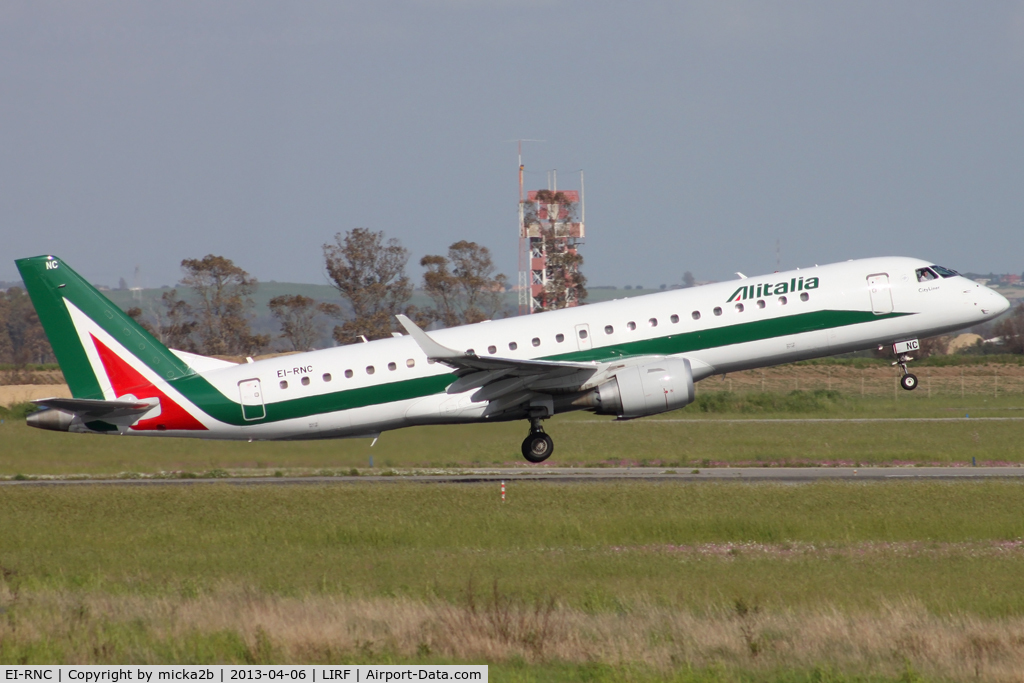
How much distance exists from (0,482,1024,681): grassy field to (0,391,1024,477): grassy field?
1133mm

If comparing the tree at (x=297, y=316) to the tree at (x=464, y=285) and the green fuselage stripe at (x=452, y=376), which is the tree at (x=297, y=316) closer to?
the tree at (x=464, y=285)

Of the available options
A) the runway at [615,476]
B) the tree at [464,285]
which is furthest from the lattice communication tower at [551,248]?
the runway at [615,476]

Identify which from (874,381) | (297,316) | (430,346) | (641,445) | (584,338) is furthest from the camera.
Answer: (297,316)

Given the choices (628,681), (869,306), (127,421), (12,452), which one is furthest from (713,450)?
(628,681)

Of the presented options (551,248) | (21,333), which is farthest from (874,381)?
(21,333)

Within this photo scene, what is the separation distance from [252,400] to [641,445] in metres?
19.6

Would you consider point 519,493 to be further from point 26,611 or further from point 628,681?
point 628,681

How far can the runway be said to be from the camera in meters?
33.0

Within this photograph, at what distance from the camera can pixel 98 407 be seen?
2833 cm

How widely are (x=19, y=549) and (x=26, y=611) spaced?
8.00 m

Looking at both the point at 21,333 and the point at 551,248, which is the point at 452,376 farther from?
the point at 21,333

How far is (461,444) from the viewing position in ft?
98.8

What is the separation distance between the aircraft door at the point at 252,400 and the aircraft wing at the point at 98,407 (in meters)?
2.40

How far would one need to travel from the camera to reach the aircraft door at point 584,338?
2927cm
